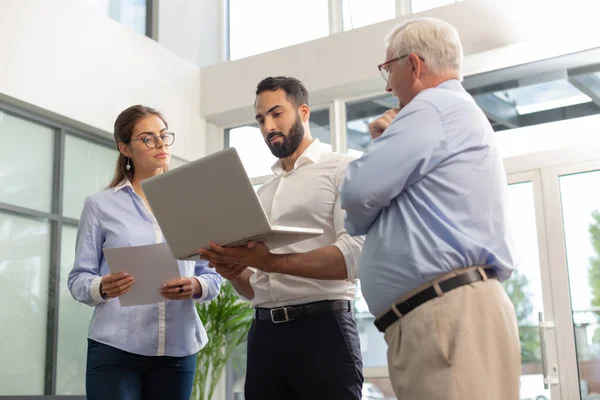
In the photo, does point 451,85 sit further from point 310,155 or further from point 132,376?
point 132,376

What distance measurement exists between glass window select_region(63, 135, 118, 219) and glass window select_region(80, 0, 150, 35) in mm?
953

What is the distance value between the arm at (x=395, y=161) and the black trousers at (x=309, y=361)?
563 mm

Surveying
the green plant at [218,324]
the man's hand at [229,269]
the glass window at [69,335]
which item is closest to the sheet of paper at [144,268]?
the man's hand at [229,269]

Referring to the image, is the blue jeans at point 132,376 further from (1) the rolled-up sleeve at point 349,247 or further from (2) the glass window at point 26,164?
(2) the glass window at point 26,164

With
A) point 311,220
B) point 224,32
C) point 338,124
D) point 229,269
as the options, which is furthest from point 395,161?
point 224,32

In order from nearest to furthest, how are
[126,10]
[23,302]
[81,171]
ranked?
[23,302], [81,171], [126,10]

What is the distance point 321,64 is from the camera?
18.4 ft

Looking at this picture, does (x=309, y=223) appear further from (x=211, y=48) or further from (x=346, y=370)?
(x=211, y=48)

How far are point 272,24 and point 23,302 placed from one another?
10.1 feet

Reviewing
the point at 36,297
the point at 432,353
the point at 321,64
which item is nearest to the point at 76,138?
the point at 36,297

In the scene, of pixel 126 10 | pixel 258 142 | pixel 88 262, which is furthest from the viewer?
pixel 258 142

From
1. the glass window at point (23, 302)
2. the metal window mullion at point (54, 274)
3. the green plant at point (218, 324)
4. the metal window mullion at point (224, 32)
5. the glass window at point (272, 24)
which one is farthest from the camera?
the metal window mullion at point (224, 32)

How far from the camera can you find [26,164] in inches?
179

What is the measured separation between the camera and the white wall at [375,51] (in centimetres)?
475
